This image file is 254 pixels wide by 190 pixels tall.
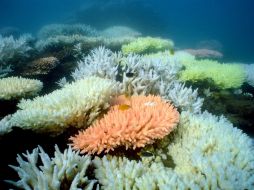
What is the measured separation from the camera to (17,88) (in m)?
4.13

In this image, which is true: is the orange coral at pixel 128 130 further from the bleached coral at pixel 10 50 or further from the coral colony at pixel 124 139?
the bleached coral at pixel 10 50

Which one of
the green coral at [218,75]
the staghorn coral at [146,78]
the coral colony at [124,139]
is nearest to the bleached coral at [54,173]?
the coral colony at [124,139]

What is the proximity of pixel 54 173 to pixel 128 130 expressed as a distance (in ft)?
2.74

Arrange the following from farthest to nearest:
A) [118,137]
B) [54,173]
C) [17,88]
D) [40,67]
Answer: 1. [40,67]
2. [17,88]
3. [118,137]
4. [54,173]

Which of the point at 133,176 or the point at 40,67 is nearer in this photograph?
the point at 133,176

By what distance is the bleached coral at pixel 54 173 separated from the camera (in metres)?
2.37

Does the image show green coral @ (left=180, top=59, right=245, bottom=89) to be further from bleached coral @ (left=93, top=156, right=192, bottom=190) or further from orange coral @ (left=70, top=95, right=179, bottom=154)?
bleached coral @ (left=93, top=156, right=192, bottom=190)

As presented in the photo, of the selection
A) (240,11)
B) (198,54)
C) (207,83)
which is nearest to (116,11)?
(198,54)

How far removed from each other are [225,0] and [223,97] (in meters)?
144

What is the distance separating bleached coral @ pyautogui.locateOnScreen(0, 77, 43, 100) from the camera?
158 inches

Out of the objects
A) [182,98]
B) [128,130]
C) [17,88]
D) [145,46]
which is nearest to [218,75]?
[182,98]

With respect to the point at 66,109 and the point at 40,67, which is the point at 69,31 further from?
the point at 66,109

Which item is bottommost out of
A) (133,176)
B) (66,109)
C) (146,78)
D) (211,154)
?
(133,176)

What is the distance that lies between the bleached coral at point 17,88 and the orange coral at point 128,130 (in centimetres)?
165
